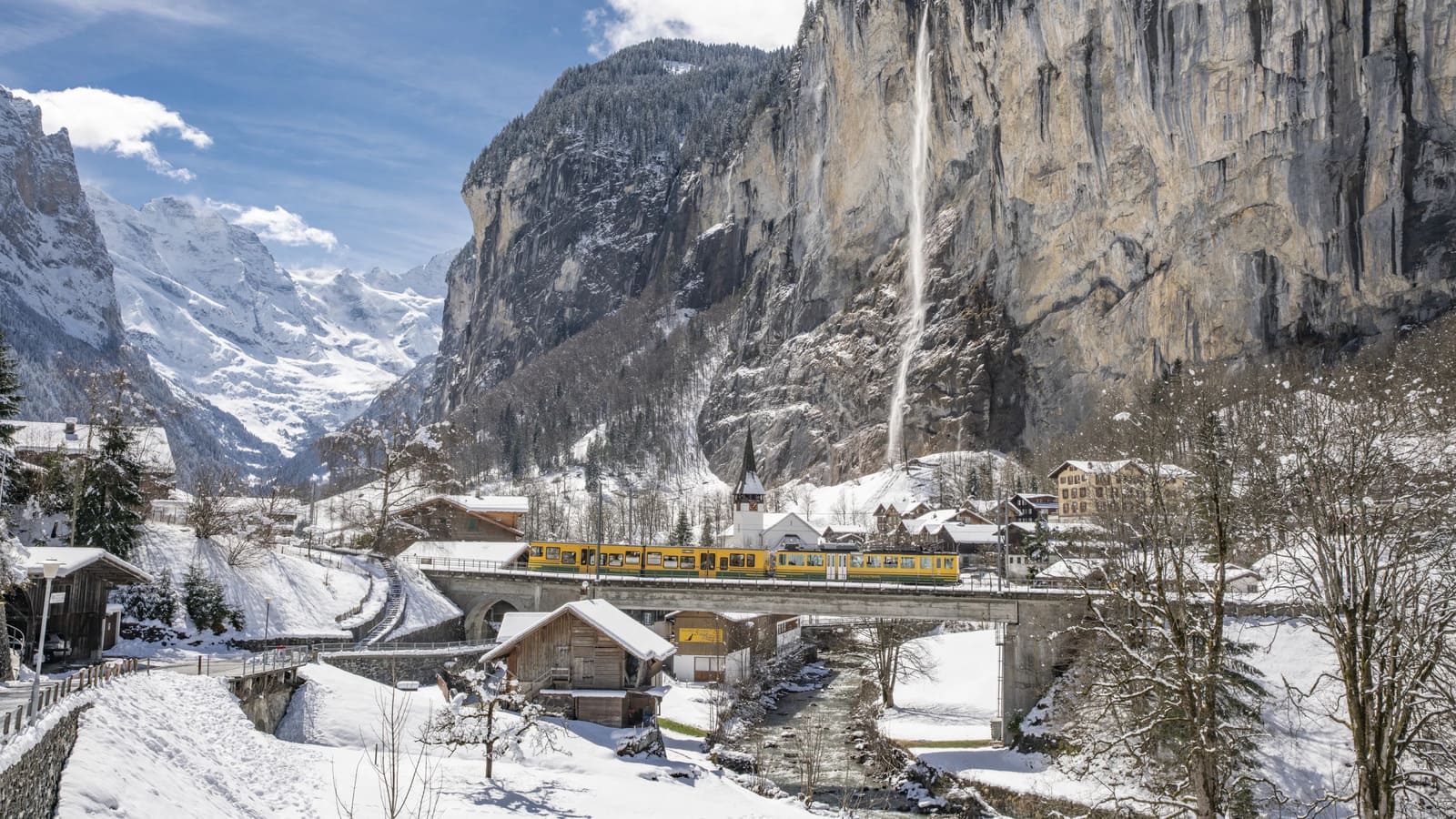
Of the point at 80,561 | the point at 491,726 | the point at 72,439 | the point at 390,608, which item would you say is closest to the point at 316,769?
the point at 491,726

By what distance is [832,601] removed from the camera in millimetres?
51469

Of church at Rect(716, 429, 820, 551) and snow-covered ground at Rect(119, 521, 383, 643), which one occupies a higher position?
church at Rect(716, 429, 820, 551)

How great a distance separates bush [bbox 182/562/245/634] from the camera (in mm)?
43562

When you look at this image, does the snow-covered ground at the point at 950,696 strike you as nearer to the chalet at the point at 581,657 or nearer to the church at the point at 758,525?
the chalet at the point at 581,657

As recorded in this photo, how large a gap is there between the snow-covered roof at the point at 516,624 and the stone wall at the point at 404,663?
4.95ft

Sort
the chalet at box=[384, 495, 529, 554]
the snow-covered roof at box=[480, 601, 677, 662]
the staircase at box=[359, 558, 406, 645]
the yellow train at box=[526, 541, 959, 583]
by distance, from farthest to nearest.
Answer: the chalet at box=[384, 495, 529, 554], the yellow train at box=[526, 541, 959, 583], the staircase at box=[359, 558, 406, 645], the snow-covered roof at box=[480, 601, 677, 662]

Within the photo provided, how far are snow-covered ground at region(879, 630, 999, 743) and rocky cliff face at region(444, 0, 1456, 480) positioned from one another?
61.1m

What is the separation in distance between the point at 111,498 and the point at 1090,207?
328 ft

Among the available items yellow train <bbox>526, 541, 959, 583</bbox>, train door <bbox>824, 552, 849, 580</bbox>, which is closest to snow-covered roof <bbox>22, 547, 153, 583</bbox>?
yellow train <bbox>526, 541, 959, 583</bbox>

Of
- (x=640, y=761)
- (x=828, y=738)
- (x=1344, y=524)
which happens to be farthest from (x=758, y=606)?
(x=1344, y=524)

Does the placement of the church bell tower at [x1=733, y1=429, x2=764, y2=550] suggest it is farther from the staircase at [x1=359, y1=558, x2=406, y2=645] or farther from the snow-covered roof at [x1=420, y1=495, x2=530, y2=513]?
the staircase at [x1=359, y1=558, x2=406, y2=645]

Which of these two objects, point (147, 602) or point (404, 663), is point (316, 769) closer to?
point (404, 663)

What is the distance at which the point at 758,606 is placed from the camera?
53281 mm

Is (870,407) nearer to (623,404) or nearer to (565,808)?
(623,404)
